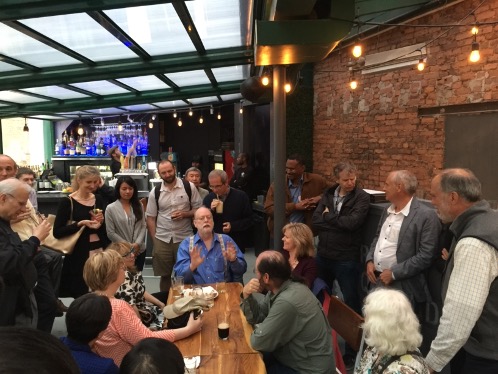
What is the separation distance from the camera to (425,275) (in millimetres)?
3393

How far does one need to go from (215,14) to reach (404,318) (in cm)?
401

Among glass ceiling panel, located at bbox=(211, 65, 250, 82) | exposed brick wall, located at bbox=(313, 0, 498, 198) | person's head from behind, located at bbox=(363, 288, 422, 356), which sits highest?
glass ceiling panel, located at bbox=(211, 65, 250, 82)

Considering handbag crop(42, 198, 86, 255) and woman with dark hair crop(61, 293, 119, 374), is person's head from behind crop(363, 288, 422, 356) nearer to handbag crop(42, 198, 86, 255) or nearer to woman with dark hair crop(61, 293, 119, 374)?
woman with dark hair crop(61, 293, 119, 374)

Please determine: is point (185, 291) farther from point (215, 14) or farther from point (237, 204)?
point (215, 14)

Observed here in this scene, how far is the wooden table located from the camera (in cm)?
224

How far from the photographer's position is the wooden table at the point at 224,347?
2.24 m

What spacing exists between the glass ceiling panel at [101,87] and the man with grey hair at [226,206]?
444 centimetres

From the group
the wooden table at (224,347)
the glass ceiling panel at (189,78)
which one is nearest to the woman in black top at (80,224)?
the wooden table at (224,347)

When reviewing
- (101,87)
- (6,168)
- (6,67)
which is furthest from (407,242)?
(101,87)

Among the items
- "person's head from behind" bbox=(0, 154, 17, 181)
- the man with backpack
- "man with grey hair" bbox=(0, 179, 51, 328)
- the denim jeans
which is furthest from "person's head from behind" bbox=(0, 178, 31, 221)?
the denim jeans

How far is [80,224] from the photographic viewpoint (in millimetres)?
3971

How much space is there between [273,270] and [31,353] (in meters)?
2.18

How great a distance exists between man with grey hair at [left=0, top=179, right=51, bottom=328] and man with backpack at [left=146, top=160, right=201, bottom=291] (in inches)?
73.5

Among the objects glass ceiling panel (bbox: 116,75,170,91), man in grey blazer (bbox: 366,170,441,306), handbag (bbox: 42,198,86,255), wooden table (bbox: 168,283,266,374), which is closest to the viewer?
wooden table (bbox: 168,283,266,374)
